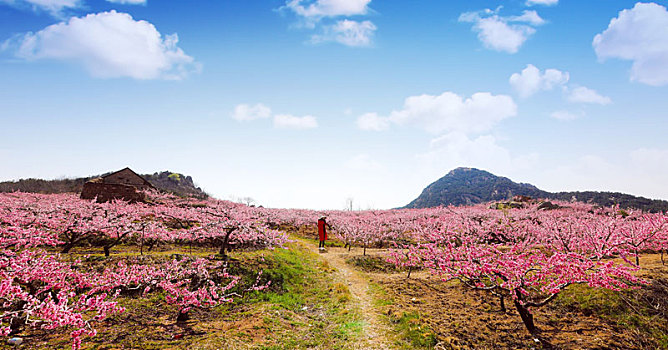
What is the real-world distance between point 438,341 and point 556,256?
11.6 ft

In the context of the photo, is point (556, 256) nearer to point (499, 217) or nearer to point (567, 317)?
point (567, 317)

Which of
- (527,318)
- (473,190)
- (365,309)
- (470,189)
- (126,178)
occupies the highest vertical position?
(470,189)

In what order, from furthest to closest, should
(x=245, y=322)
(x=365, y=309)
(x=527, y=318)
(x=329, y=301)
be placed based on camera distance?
(x=329, y=301) → (x=365, y=309) → (x=245, y=322) → (x=527, y=318)

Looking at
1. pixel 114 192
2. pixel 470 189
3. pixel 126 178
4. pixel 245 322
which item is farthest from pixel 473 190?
pixel 245 322

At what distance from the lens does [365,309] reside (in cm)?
944

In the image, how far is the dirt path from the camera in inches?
276

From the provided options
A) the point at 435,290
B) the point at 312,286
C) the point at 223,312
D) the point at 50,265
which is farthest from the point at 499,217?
the point at 50,265

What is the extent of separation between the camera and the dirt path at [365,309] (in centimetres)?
701

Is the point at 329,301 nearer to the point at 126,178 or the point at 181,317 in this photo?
the point at 181,317

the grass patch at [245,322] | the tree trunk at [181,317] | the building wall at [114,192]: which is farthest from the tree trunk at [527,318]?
the building wall at [114,192]

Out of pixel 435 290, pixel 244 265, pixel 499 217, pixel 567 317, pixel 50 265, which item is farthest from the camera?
pixel 499 217

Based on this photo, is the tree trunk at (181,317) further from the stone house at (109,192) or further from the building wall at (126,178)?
the building wall at (126,178)

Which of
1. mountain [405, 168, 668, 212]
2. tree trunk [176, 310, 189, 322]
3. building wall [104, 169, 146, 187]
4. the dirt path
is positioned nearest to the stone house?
building wall [104, 169, 146, 187]

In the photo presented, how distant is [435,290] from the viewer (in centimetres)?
1099
